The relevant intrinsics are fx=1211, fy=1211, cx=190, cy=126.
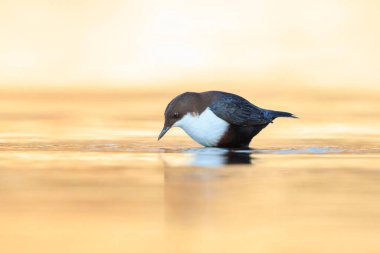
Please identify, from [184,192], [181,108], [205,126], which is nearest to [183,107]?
[181,108]

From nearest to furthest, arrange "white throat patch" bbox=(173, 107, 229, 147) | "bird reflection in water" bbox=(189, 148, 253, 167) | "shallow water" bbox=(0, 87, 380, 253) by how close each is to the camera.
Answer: "shallow water" bbox=(0, 87, 380, 253)
"bird reflection in water" bbox=(189, 148, 253, 167)
"white throat patch" bbox=(173, 107, 229, 147)

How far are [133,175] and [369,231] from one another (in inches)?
134

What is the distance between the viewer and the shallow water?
23.5 ft

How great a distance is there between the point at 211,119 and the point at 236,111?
33cm

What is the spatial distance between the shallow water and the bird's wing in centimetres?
33

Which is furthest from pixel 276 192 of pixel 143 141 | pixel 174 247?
pixel 143 141

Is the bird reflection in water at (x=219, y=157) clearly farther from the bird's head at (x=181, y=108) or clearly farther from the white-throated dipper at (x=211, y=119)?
the bird's head at (x=181, y=108)

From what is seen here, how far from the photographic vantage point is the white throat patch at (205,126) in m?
12.8

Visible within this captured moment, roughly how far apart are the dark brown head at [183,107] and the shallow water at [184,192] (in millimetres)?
345

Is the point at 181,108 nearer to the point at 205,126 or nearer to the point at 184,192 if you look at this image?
the point at 205,126

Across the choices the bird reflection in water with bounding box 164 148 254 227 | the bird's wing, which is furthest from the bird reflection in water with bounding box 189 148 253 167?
the bird's wing

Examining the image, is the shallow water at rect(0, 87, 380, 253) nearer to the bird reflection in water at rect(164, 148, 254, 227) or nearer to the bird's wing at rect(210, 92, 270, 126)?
the bird reflection in water at rect(164, 148, 254, 227)

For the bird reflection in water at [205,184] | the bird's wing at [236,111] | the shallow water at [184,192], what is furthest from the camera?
the bird's wing at [236,111]

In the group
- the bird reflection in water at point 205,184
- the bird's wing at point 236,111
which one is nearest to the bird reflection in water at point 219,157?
the bird reflection in water at point 205,184
